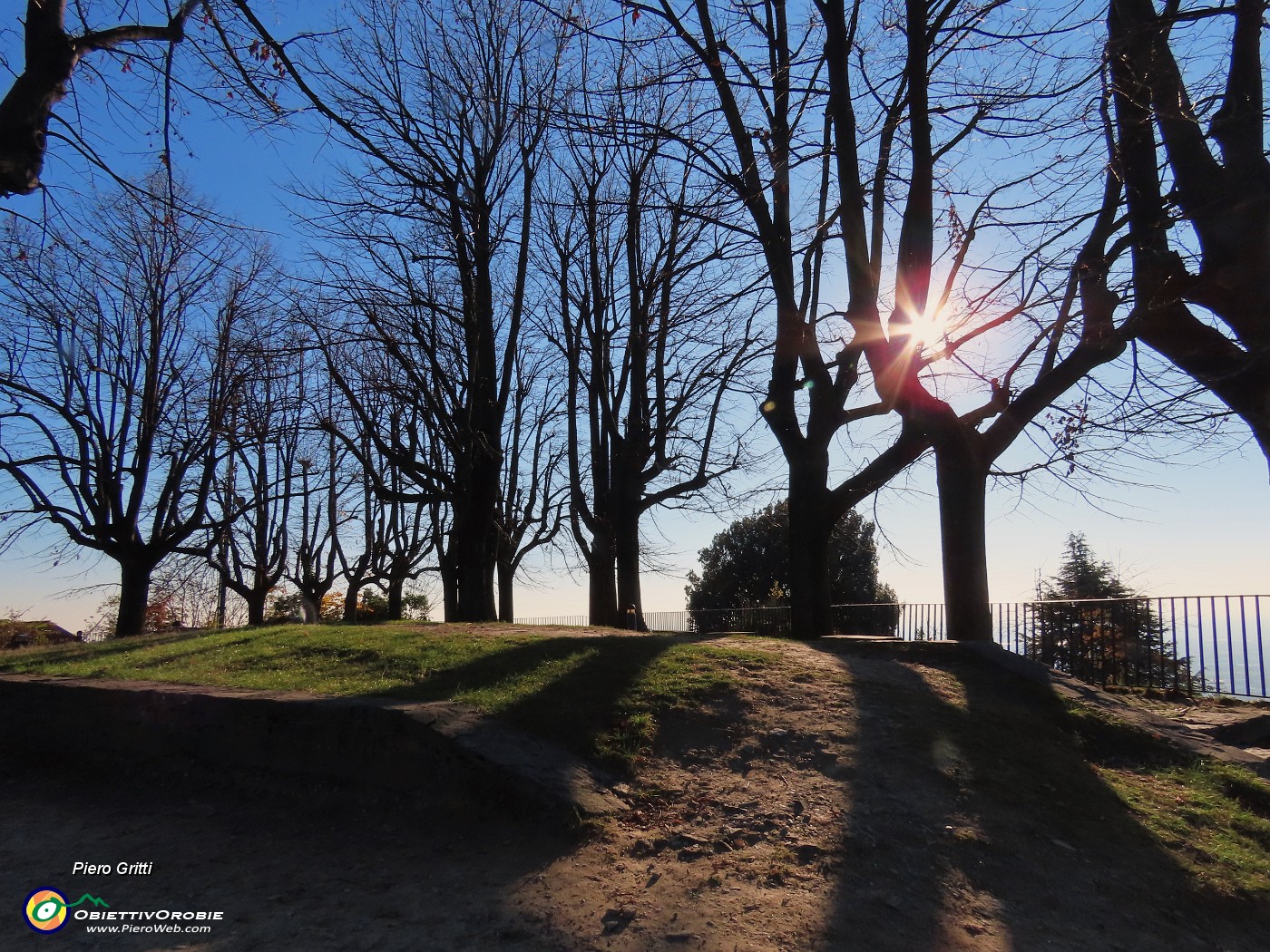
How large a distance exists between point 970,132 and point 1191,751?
619cm

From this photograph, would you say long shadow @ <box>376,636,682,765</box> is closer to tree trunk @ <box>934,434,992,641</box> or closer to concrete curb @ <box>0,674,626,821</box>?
concrete curb @ <box>0,674,626,821</box>

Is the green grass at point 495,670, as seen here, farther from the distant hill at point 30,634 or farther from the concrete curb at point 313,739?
the distant hill at point 30,634

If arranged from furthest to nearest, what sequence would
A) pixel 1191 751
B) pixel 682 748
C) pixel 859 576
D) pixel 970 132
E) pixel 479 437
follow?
pixel 859 576, pixel 479 437, pixel 970 132, pixel 1191 751, pixel 682 748

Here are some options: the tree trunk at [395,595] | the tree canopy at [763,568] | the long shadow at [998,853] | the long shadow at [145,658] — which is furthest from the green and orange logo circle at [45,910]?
the tree canopy at [763,568]

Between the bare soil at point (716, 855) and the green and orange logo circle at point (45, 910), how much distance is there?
0.22 ft

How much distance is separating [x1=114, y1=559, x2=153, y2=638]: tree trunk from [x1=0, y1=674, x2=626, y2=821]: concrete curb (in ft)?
44.7

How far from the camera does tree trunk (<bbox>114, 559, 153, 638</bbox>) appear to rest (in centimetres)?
1970

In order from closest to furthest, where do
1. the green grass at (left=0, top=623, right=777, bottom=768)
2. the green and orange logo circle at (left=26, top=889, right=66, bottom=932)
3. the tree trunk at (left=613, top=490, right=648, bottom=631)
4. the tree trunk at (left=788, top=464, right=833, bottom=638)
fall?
the green and orange logo circle at (left=26, top=889, right=66, bottom=932)
the green grass at (left=0, top=623, right=777, bottom=768)
the tree trunk at (left=788, top=464, right=833, bottom=638)
the tree trunk at (left=613, top=490, right=648, bottom=631)

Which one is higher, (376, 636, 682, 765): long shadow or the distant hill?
(376, 636, 682, 765): long shadow

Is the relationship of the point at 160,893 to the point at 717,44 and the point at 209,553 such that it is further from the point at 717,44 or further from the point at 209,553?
the point at 209,553

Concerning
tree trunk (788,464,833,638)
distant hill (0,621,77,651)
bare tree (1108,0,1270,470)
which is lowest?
distant hill (0,621,77,651)

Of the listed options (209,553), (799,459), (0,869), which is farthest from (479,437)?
(209,553)

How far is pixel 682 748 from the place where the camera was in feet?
18.2

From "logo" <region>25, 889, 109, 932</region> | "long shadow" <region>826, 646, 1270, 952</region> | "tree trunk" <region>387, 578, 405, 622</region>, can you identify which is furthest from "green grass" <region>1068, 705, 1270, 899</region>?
"tree trunk" <region>387, 578, 405, 622</region>
